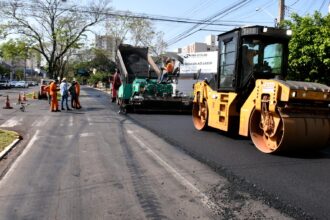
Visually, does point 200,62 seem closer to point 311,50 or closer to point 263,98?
point 311,50

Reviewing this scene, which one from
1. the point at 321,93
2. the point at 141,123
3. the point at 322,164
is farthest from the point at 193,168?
the point at 141,123

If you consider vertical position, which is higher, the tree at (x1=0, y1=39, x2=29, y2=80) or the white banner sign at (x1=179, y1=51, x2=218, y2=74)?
the tree at (x1=0, y1=39, x2=29, y2=80)

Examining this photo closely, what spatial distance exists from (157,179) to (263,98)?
3.64 metres

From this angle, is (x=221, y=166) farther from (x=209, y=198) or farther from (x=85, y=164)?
(x=85, y=164)

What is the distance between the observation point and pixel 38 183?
7.05 metres

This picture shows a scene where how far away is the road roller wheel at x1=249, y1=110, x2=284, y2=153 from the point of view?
31.0ft

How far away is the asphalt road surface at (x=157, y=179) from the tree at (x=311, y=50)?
19.2 feet

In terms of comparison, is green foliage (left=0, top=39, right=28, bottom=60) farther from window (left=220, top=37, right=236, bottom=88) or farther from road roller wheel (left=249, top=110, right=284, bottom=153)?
road roller wheel (left=249, top=110, right=284, bottom=153)

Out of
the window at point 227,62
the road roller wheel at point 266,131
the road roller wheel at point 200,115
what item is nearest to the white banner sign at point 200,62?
the road roller wheel at point 200,115

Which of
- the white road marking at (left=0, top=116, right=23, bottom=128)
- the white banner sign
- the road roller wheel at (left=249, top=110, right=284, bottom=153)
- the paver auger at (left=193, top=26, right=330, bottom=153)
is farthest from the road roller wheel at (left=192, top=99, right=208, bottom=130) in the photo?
the white banner sign

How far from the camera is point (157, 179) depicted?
7363 mm

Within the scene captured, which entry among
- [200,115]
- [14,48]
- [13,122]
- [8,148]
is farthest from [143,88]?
[14,48]

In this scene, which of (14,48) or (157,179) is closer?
(157,179)

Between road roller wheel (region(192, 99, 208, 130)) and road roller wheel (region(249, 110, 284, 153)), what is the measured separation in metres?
3.03
